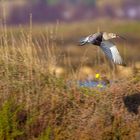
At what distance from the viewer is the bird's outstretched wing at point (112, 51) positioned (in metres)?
11.4

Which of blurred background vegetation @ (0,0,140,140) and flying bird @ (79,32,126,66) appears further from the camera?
flying bird @ (79,32,126,66)

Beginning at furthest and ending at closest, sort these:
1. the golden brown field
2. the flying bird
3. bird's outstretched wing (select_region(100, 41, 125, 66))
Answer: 1. bird's outstretched wing (select_region(100, 41, 125, 66))
2. the flying bird
3. the golden brown field

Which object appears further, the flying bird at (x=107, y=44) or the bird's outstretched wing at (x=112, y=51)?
the bird's outstretched wing at (x=112, y=51)

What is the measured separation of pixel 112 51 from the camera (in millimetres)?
11477

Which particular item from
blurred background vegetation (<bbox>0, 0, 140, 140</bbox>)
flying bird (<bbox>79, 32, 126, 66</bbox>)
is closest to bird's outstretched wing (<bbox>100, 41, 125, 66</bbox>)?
flying bird (<bbox>79, 32, 126, 66</bbox>)

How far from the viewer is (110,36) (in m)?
11.3

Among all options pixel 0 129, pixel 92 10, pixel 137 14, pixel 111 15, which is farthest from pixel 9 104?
pixel 92 10

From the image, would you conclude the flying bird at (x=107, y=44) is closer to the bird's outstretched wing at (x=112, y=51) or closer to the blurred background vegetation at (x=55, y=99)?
the bird's outstretched wing at (x=112, y=51)

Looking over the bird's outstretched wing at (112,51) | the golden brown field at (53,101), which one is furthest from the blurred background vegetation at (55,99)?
the bird's outstretched wing at (112,51)

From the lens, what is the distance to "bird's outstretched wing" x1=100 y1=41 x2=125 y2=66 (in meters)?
11.4

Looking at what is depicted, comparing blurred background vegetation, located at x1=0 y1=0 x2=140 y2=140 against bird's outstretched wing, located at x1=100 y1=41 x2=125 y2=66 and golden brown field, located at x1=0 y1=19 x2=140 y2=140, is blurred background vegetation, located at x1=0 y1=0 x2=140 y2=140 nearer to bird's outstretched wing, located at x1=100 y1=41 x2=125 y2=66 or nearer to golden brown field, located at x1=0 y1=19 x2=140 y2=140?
golden brown field, located at x1=0 y1=19 x2=140 y2=140

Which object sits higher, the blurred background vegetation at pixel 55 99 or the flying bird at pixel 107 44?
the flying bird at pixel 107 44

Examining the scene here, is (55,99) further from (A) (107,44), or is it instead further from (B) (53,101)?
(A) (107,44)

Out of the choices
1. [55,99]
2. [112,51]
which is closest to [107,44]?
[112,51]
